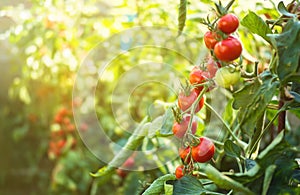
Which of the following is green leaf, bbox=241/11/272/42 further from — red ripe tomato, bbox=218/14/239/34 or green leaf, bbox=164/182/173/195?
green leaf, bbox=164/182/173/195

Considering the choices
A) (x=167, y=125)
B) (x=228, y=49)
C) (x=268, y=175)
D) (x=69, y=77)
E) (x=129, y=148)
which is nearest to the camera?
(x=268, y=175)

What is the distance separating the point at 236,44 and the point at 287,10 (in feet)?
0.22

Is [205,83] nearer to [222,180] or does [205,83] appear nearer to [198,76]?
[198,76]

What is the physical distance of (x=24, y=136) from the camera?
3.09 metres

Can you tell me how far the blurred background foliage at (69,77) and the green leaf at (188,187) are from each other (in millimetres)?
372

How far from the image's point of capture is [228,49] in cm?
54

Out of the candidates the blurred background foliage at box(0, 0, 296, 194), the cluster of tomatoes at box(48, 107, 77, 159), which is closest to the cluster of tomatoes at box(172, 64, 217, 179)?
the blurred background foliage at box(0, 0, 296, 194)

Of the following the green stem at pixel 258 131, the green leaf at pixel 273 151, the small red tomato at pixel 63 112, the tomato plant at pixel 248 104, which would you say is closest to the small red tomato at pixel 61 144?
the small red tomato at pixel 63 112

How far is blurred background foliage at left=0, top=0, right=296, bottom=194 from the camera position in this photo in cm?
138

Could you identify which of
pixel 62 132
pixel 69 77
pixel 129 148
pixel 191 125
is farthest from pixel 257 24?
pixel 62 132

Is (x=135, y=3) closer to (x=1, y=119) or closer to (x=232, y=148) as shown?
(x=232, y=148)

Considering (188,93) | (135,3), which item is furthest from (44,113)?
(188,93)

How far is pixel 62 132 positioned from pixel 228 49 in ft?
6.52

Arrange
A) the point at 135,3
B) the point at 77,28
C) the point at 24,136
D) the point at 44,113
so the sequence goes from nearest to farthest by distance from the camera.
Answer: the point at 135,3
the point at 77,28
the point at 44,113
the point at 24,136
